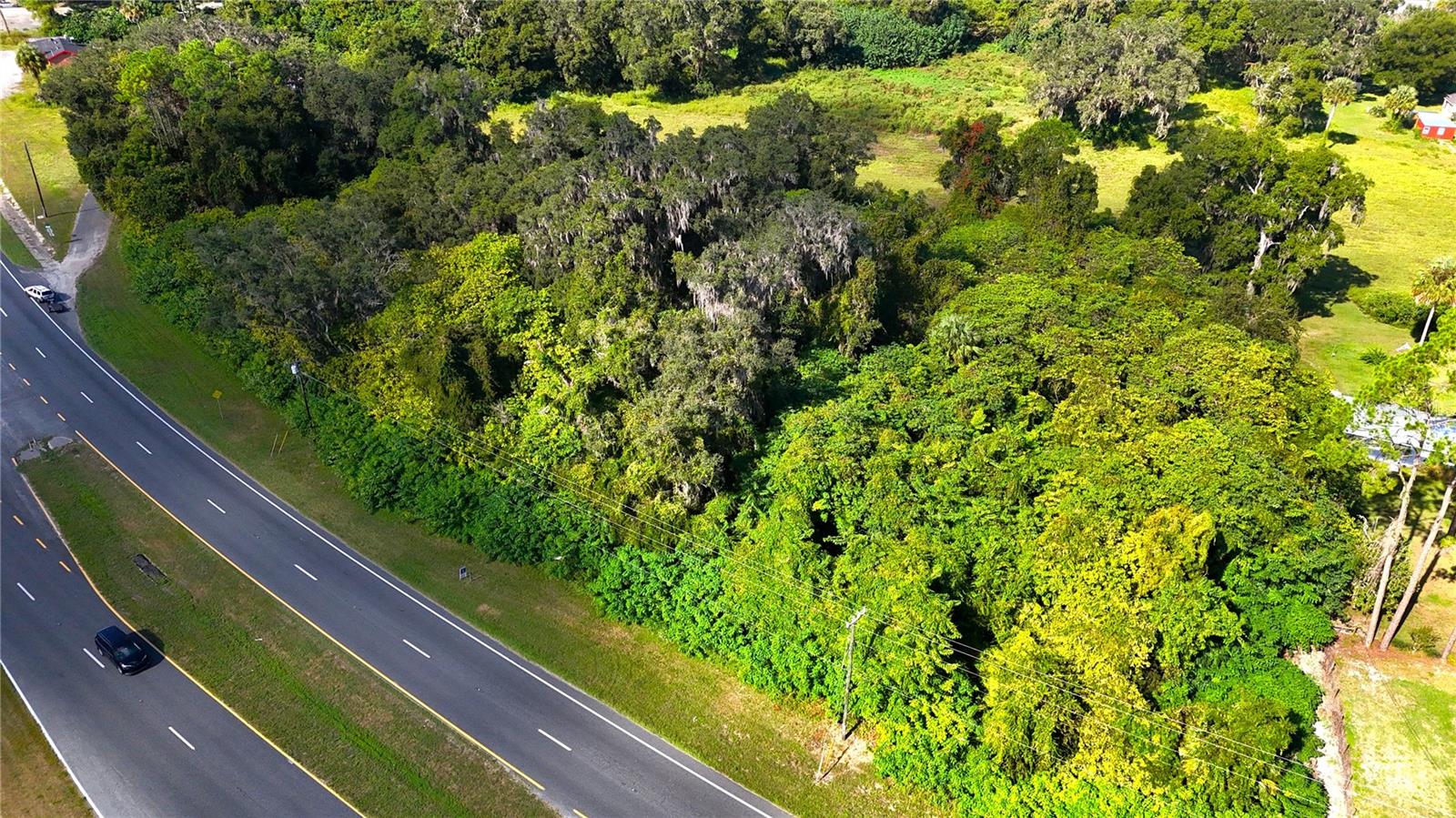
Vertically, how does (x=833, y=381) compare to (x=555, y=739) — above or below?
above

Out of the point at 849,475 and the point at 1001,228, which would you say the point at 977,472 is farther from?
the point at 1001,228

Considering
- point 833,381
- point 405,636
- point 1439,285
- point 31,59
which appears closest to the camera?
point 405,636

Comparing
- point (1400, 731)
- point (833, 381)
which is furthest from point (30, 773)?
point (1400, 731)

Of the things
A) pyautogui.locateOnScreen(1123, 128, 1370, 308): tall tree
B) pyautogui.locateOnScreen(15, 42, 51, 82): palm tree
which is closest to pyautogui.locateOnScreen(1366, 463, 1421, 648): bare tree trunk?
pyautogui.locateOnScreen(1123, 128, 1370, 308): tall tree

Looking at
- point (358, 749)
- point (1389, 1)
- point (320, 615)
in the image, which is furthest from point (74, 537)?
point (1389, 1)

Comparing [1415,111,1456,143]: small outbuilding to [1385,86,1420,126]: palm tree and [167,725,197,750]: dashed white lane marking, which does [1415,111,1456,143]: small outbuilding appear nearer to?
[1385,86,1420,126]: palm tree

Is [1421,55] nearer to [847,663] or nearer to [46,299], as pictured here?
[847,663]
